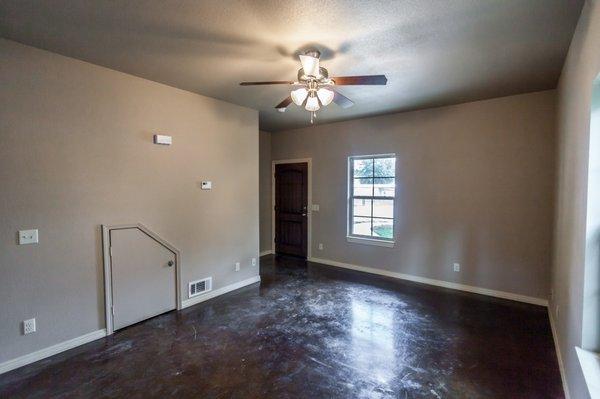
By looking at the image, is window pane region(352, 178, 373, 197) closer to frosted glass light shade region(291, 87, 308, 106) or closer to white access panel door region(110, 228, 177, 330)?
frosted glass light shade region(291, 87, 308, 106)

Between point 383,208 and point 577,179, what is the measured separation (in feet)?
10.3

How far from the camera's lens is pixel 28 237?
2.45 meters

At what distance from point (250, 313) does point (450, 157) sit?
349cm

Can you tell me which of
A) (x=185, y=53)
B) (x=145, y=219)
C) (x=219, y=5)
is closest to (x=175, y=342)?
(x=145, y=219)

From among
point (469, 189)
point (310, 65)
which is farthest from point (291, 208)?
point (310, 65)

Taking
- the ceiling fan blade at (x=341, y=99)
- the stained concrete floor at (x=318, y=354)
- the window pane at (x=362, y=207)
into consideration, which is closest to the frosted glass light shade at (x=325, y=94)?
the ceiling fan blade at (x=341, y=99)

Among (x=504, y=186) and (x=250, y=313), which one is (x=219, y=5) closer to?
(x=250, y=313)

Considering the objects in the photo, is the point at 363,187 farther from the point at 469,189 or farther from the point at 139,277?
the point at 139,277

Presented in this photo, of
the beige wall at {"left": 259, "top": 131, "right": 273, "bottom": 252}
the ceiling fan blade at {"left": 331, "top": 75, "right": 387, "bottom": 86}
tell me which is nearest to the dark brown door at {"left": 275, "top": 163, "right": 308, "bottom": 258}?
the beige wall at {"left": 259, "top": 131, "right": 273, "bottom": 252}

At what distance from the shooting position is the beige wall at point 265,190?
6191mm

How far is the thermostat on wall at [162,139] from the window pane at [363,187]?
3179mm

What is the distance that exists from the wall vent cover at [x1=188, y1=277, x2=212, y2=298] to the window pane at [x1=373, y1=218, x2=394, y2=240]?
9.29 ft

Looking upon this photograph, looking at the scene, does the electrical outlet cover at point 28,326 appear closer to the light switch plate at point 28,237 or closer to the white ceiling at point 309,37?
the light switch plate at point 28,237

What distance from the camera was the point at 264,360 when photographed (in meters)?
2.53
